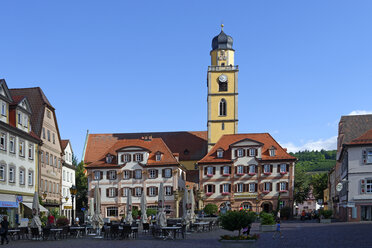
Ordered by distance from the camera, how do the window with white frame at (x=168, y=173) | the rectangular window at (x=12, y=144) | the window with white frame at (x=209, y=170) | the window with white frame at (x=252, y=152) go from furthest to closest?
the window with white frame at (x=209, y=170)
the window with white frame at (x=252, y=152)
the window with white frame at (x=168, y=173)
the rectangular window at (x=12, y=144)

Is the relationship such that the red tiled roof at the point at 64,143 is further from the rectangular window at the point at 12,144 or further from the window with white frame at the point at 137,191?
the rectangular window at the point at 12,144

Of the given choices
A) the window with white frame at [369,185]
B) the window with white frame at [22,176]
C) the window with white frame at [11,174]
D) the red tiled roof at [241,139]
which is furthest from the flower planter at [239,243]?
the red tiled roof at [241,139]

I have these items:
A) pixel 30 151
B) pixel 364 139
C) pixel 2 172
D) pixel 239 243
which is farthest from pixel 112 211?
pixel 239 243

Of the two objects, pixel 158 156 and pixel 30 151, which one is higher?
pixel 30 151

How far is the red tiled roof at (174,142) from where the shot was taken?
292 feet

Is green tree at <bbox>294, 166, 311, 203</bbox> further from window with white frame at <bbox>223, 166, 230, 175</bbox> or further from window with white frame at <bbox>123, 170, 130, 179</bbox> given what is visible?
window with white frame at <bbox>123, 170, 130, 179</bbox>

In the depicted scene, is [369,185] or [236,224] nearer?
[236,224]

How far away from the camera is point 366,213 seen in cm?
5594

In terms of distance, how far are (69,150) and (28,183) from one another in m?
18.5

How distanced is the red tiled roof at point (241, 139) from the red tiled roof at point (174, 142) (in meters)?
10.3

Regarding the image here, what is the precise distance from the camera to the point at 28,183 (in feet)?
160

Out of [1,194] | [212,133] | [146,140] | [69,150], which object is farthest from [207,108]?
[1,194]

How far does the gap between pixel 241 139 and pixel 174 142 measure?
17.8 metres

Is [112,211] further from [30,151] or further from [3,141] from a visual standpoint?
[3,141]
